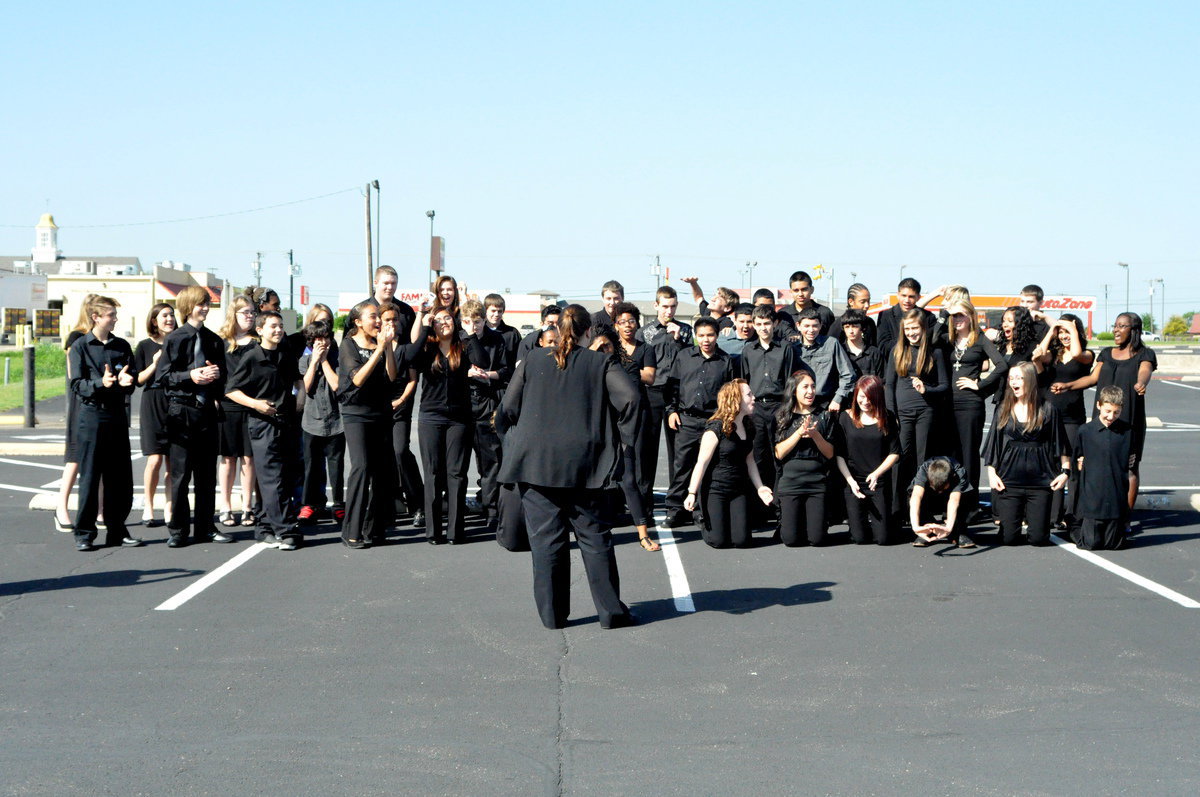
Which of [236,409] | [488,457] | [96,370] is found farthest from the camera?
[488,457]

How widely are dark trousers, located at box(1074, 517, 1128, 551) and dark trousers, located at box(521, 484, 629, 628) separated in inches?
170

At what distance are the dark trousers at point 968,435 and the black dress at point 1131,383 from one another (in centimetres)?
92

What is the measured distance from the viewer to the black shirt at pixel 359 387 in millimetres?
9367

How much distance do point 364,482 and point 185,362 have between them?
167 cm

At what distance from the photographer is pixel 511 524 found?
9.12m

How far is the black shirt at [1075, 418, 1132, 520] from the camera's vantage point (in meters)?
9.22

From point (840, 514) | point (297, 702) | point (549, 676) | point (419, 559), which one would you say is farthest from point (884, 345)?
point (297, 702)

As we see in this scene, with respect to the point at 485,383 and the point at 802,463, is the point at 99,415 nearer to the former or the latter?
the point at 485,383

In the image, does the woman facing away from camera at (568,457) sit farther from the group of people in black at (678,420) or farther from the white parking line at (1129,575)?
the white parking line at (1129,575)

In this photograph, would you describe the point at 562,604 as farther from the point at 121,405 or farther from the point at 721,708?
the point at 121,405

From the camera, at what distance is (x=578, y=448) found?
6719mm

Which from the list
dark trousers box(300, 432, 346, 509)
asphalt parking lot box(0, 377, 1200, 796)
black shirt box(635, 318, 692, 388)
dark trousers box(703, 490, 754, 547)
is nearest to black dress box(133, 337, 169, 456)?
asphalt parking lot box(0, 377, 1200, 796)

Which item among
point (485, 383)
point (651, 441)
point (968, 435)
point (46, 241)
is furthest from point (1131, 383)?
point (46, 241)

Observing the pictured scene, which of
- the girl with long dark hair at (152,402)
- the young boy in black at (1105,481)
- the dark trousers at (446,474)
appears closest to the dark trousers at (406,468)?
the dark trousers at (446,474)
